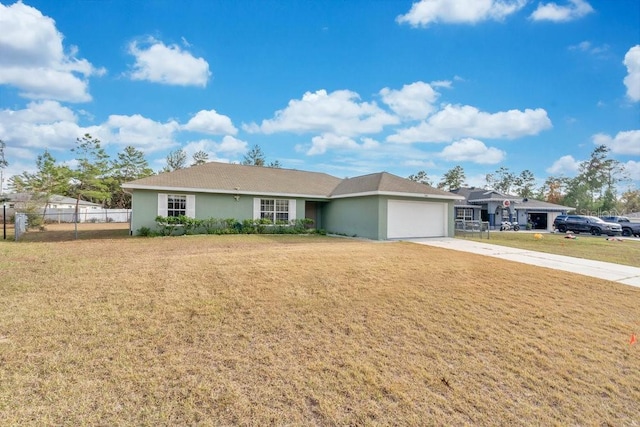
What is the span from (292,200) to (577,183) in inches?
2036

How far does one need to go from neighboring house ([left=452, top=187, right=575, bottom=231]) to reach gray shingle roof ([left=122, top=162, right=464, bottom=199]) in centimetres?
1236

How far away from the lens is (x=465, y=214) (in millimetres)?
28844

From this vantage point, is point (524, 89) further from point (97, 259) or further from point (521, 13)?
point (97, 259)

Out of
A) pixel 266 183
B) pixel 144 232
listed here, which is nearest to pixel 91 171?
Answer: pixel 144 232

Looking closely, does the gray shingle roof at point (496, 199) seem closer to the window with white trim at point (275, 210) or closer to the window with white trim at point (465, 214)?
the window with white trim at point (465, 214)

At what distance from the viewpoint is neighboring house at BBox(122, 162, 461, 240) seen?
15.6 m

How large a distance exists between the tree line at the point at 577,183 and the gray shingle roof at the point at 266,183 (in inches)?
1240

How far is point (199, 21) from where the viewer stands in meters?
14.5

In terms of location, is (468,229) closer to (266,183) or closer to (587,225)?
(587,225)

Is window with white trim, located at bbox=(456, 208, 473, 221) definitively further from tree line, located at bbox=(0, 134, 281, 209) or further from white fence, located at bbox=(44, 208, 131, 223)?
white fence, located at bbox=(44, 208, 131, 223)

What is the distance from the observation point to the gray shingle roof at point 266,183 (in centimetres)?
1585

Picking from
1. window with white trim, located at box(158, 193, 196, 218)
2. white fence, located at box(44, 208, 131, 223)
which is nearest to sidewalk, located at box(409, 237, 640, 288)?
window with white trim, located at box(158, 193, 196, 218)

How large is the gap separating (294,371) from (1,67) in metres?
21.0

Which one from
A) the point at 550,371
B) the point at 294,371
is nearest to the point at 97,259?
the point at 294,371
